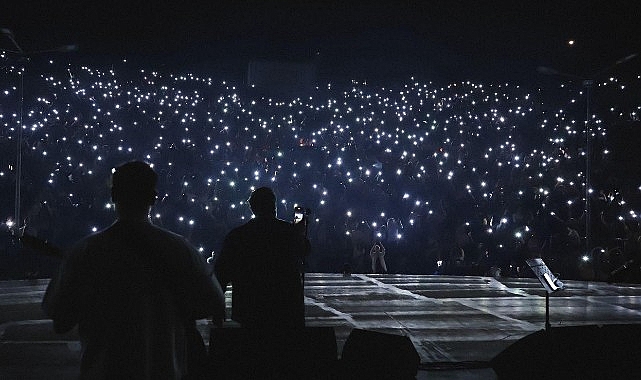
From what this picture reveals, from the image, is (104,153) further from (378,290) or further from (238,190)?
(378,290)

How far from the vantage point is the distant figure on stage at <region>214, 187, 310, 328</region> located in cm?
534

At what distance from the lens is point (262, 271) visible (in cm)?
538

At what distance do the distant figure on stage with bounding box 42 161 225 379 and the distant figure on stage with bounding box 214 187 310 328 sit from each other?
202 cm

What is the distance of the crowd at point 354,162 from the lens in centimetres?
1836

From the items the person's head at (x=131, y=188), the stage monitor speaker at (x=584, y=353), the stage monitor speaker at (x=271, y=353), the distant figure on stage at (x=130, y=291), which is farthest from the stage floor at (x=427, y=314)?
the person's head at (x=131, y=188)

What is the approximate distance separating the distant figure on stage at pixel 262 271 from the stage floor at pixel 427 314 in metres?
2.15

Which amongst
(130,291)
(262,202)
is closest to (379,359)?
(262,202)

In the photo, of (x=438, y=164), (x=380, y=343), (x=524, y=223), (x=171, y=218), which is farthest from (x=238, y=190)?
(x=380, y=343)

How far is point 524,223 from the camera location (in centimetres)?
1786

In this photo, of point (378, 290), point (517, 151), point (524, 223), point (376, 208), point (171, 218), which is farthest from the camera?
point (517, 151)

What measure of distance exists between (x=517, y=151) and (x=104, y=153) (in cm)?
1681

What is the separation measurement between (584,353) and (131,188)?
4590mm

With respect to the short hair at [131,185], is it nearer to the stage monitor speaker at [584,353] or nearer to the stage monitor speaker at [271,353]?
the stage monitor speaker at [271,353]

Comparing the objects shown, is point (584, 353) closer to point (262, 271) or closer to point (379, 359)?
point (379, 359)
